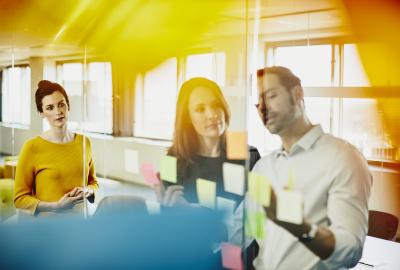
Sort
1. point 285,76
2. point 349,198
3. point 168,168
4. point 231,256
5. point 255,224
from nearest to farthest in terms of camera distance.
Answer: point 349,198, point 285,76, point 255,224, point 231,256, point 168,168

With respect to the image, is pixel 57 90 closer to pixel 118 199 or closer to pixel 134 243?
pixel 118 199

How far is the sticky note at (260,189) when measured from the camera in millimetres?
1831

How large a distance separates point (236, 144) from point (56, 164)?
84 cm

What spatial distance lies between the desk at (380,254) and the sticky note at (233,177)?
1.60 ft

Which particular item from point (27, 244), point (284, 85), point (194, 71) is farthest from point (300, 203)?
point (27, 244)

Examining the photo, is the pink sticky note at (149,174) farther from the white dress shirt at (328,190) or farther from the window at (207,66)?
the white dress shirt at (328,190)

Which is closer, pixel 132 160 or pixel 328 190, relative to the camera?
pixel 328 190

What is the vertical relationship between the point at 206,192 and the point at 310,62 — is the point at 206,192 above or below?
below

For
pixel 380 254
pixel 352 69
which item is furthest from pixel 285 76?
pixel 380 254

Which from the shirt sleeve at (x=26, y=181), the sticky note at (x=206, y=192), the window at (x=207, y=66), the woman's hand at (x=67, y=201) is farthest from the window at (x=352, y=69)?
the shirt sleeve at (x=26, y=181)

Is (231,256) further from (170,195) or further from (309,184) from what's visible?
(309,184)

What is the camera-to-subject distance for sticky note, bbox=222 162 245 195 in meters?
1.94

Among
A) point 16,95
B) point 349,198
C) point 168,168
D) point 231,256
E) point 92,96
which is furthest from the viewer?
point 16,95

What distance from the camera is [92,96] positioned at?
224cm
